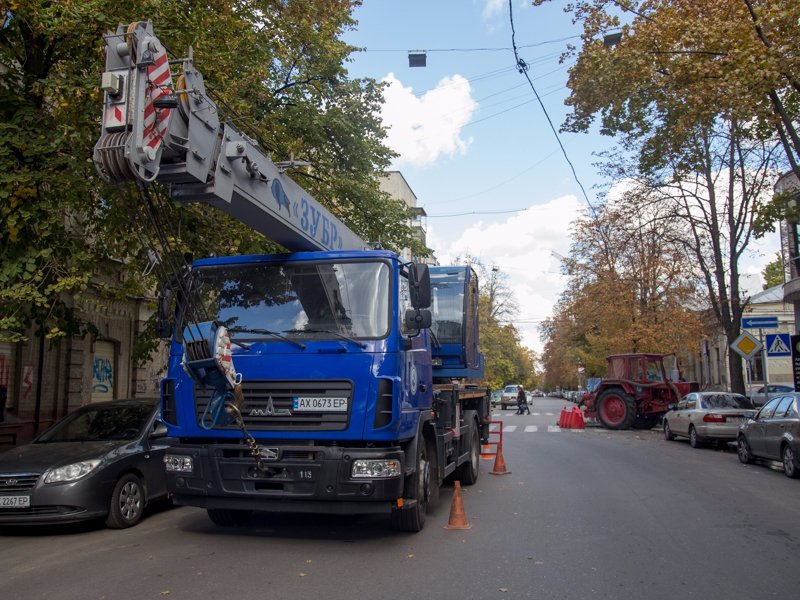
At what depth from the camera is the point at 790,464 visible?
11961 millimetres

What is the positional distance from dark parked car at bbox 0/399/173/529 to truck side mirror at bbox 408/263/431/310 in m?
3.99

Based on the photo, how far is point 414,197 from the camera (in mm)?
61438

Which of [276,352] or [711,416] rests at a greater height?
[276,352]

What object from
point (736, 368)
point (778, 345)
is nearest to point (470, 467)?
point (778, 345)

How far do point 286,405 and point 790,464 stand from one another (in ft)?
31.9

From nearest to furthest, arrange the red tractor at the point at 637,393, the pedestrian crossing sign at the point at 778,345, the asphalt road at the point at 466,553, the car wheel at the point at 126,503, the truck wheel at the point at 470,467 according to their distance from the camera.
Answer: the asphalt road at the point at 466,553 → the car wheel at the point at 126,503 → the truck wheel at the point at 470,467 → the pedestrian crossing sign at the point at 778,345 → the red tractor at the point at 637,393

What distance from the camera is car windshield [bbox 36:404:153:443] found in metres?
8.71

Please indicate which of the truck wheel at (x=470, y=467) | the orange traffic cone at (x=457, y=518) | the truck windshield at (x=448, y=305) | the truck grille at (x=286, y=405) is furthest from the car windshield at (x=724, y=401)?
the truck grille at (x=286, y=405)

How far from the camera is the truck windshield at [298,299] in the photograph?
21.9ft

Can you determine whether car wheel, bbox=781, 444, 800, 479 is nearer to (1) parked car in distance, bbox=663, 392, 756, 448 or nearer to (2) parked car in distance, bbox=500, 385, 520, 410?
(1) parked car in distance, bbox=663, 392, 756, 448

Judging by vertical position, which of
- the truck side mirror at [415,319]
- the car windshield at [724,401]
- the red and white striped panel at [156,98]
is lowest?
the car windshield at [724,401]

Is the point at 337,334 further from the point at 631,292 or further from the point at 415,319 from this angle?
the point at 631,292

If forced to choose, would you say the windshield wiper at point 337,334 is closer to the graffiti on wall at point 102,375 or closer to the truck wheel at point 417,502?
the truck wheel at point 417,502

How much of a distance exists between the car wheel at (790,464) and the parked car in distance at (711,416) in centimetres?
464
